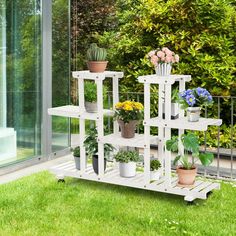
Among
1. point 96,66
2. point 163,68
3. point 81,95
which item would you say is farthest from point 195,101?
point 81,95

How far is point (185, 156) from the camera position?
4.98 meters

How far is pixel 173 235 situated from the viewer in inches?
163

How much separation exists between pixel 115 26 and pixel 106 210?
4.55 metres

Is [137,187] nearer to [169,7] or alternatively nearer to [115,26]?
[169,7]

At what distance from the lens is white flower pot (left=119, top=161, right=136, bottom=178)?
5.18 metres

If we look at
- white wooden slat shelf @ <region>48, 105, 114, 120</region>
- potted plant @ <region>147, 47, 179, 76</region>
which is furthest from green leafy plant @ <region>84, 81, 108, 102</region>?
potted plant @ <region>147, 47, 179, 76</region>

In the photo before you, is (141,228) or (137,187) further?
(137,187)

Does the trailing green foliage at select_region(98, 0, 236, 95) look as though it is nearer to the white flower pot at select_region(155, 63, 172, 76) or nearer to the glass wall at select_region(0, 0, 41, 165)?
the glass wall at select_region(0, 0, 41, 165)

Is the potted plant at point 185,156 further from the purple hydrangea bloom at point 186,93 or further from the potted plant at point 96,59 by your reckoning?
the potted plant at point 96,59

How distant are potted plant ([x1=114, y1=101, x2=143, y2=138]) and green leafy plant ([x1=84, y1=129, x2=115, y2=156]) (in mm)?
289

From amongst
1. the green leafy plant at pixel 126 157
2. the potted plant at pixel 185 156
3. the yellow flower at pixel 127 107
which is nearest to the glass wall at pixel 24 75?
the green leafy plant at pixel 126 157

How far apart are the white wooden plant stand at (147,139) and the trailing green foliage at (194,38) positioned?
6.60 feet

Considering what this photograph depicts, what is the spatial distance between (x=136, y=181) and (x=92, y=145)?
56 cm

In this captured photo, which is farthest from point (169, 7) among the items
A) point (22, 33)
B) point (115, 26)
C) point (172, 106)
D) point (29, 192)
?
point (29, 192)
